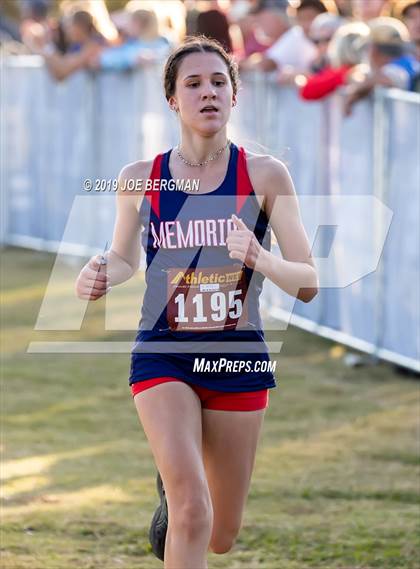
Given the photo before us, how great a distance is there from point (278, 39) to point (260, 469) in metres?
4.87

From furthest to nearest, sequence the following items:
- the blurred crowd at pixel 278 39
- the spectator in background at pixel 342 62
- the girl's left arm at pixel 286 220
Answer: the spectator in background at pixel 342 62, the blurred crowd at pixel 278 39, the girl's left arm at pixel 286 220

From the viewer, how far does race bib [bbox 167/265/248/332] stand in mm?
4320

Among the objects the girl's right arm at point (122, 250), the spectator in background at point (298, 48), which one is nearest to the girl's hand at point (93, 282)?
the girl's right arm at point (122, 250)

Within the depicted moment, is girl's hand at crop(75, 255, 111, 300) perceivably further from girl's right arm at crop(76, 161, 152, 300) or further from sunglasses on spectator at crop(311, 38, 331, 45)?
sunglasses on spectator at crop(311, 38, 331, 45)

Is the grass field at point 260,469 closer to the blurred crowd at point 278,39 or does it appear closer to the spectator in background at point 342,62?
the spectator in background at point 342,62

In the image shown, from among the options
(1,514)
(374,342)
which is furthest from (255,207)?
(374,342)

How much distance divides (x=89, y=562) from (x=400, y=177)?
4.02 m

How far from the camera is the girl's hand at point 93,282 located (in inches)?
172

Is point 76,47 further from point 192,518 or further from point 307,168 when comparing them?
point 192,518

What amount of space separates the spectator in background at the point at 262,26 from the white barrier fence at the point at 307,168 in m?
0.38

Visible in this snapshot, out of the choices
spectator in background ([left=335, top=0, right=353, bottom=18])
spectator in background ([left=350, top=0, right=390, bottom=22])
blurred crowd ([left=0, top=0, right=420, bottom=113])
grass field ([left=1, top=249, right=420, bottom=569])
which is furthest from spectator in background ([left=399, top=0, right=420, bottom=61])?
spectator in background ([left=335, top=0, right=353, bottom=18])

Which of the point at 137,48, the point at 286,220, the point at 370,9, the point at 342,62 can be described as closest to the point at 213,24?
the point at 370,9

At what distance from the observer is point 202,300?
4.32 meters

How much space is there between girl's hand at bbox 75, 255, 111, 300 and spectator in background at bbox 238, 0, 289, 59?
6582 millimetres
